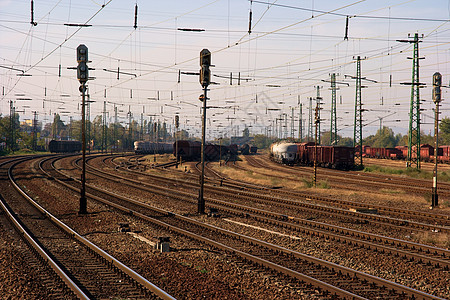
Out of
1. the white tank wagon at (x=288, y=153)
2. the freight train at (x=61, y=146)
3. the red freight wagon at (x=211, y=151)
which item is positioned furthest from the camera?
the freight train at (x=61, y=146)

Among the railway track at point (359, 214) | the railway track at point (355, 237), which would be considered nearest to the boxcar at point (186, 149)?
the railway track at point (359, 214)

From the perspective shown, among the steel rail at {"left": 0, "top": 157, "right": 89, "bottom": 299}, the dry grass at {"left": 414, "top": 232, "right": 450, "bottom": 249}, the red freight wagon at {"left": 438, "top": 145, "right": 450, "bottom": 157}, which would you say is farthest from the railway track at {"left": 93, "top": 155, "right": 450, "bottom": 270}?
the red freight wagon at {"left": 438, "top": 145, "right": 450, "bottom": 157}

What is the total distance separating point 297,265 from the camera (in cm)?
1261

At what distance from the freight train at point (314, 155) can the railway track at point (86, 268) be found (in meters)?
39.7

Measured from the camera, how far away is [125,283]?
36.3ft

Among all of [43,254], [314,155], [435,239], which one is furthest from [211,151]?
[43,254]

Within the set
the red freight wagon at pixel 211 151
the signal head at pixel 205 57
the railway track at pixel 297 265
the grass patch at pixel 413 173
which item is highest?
the signal head at pixel 205 57

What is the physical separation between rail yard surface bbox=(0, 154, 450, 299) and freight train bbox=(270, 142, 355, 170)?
1028 inches

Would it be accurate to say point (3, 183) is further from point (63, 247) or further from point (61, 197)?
point (63, 247)

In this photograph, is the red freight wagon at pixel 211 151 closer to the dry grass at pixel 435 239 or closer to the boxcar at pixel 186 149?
the boxcar at pixel 186 149

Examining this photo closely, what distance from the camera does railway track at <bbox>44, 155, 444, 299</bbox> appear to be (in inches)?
410

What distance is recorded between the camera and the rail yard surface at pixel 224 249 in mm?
10625

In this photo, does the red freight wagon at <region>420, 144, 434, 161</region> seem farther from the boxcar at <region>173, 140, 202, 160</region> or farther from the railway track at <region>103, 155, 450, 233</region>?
the railway track at <region>103, 155, 450, 233</region>

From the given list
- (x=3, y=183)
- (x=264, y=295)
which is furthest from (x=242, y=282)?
(x=3, y=183)
